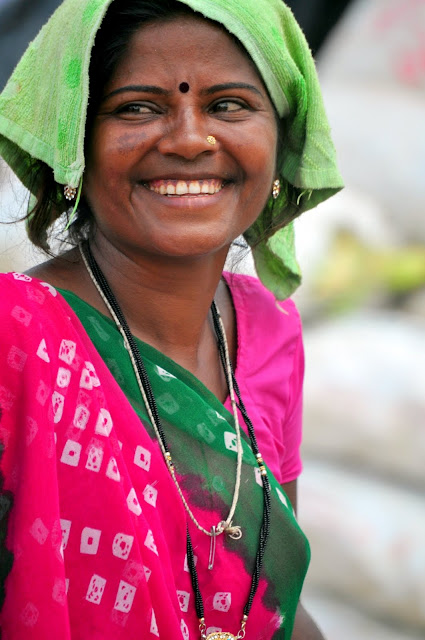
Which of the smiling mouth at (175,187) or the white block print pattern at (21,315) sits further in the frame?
the smiling mouth at (175,187)

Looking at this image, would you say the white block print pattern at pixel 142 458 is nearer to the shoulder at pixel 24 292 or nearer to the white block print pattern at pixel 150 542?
the white block print pattern at pixel 150 542

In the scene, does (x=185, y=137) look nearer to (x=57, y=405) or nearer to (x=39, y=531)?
(x=57, y=405)

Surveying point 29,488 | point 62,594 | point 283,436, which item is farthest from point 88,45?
point 283,436

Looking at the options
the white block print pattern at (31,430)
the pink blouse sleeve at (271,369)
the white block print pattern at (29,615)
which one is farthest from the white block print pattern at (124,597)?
the pink blouse sleeve at (271,369)

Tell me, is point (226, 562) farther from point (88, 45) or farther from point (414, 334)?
point (414, 334)

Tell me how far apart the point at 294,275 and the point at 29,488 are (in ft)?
2.51

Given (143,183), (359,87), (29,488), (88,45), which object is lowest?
(29,488)

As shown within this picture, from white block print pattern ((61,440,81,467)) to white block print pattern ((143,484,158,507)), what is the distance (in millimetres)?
123

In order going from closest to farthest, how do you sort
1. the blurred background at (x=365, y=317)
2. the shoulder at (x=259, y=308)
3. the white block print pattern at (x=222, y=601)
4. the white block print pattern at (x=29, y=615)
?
the white block print pattern at (x=29, y=615) < the white block print pattern at (x=222, y=601) < the shoulder at (x=259, y=308) < the blurred background at (x=365, y=317)

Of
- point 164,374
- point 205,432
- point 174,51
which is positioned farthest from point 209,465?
point 174,51

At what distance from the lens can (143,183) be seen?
1421 millimetres

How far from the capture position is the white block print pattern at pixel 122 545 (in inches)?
50.9

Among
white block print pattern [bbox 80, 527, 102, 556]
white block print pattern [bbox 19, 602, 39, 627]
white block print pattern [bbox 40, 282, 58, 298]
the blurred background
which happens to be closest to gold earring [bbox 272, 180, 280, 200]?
white block print pattern [bbox 40, 282, 58, 298]

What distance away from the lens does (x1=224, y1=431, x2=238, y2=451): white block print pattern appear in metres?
1.53
